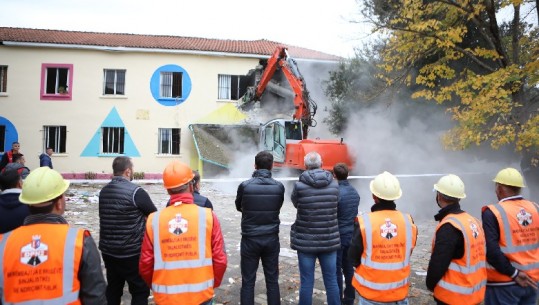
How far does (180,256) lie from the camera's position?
2.31 meters

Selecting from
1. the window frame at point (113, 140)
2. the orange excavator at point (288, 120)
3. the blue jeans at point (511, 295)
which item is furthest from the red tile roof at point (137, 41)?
the blue jeans at point (511, 295)

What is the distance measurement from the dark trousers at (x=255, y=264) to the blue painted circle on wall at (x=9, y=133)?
59.0 feet

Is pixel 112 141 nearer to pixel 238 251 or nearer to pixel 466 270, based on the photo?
pixel 238 251

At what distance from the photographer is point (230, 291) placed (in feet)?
14.1

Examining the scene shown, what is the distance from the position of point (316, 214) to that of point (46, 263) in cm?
232

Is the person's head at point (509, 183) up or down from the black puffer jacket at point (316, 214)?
up

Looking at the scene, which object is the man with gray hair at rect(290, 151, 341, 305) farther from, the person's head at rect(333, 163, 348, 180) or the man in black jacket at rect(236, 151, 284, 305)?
the person's head at rect(333, 163, 348, 180)

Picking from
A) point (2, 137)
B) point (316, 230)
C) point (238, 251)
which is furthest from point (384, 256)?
point (2, 137)

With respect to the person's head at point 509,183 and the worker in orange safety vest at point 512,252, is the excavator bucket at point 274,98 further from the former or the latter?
the worker in orange safety vest at point 512,252

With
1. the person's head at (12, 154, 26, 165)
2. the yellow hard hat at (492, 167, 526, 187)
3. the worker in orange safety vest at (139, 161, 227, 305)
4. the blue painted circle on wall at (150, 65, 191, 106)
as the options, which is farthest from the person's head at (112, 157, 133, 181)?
the blue painted circle on wall at (150, 65, 191, 106)

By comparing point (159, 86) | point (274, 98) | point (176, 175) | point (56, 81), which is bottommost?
point (176, 175)

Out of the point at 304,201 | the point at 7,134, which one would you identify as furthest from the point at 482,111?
the point at 7,134

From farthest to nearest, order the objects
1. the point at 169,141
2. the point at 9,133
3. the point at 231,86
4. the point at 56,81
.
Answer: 1. the point at 231,86
2. the point at 169,141
3. the point at 56,81
4. the point at 9,133

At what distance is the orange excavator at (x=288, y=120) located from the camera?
9.64m
